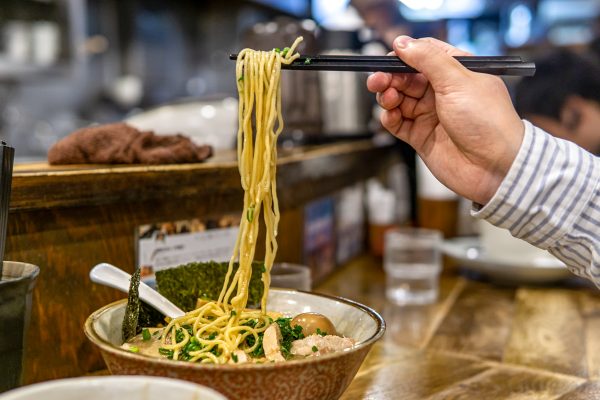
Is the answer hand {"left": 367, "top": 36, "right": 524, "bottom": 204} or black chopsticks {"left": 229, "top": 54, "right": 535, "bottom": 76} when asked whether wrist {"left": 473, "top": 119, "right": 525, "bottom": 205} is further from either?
black chopsticks {"left": 229, "top": 54, "right": 535, "bottom": 76}

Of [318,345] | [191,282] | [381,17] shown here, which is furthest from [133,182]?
[381,17]

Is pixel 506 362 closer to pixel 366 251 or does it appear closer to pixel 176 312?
pixel 176 312

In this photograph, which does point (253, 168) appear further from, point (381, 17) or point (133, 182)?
point (381, 17)

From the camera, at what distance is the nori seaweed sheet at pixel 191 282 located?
4.32 feet

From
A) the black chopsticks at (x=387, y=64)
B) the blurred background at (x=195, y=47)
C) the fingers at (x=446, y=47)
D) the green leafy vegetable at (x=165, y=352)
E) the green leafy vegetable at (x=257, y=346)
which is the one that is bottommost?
the green leafy vegetable at (x=257, y=346)

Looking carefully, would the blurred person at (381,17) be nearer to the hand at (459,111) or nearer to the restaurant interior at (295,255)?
the restaurant interior at (295,255)

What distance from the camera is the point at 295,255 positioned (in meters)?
2.20

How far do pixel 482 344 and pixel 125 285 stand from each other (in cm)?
102

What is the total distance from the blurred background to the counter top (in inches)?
16.2

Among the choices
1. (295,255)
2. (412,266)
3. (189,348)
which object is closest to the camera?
(189,348)

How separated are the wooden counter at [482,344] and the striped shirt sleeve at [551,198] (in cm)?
34

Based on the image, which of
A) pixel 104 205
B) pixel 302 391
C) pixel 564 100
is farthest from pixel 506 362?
pixel 564 100

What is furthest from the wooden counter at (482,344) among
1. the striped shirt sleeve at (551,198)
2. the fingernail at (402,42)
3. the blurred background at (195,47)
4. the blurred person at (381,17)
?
the blurred person at (381,17)

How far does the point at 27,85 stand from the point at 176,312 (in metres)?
5.09
